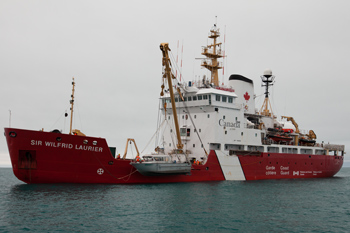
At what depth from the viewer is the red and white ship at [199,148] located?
81.7 ft

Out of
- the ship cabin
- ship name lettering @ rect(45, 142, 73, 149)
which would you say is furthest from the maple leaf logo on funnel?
ship name lettering @ rect(45, 142, 73, 149)

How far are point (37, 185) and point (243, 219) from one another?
49.4ft

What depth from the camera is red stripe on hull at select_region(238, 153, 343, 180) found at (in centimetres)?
3451

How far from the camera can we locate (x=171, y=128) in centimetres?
3388

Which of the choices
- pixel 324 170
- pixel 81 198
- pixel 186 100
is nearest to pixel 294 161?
pixel 324 170

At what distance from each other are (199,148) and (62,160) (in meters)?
12.1

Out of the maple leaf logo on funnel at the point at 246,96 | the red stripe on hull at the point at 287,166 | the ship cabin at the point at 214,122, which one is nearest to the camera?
the ship cabin at the point at 214,122

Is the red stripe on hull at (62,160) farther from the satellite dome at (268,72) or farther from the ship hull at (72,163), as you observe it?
the satellite dome at (268,72)

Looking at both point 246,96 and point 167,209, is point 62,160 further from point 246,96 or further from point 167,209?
point 246,96

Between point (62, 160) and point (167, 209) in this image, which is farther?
point (62, 160)

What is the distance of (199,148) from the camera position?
32062 mm

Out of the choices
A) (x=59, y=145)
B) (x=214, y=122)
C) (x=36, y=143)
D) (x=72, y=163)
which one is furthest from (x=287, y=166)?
(x=36, y=143)

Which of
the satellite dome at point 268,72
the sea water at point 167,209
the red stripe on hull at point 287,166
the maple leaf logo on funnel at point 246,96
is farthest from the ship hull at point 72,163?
the satellite dome at point 268,72

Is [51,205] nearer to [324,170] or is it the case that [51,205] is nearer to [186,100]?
[186,100]
